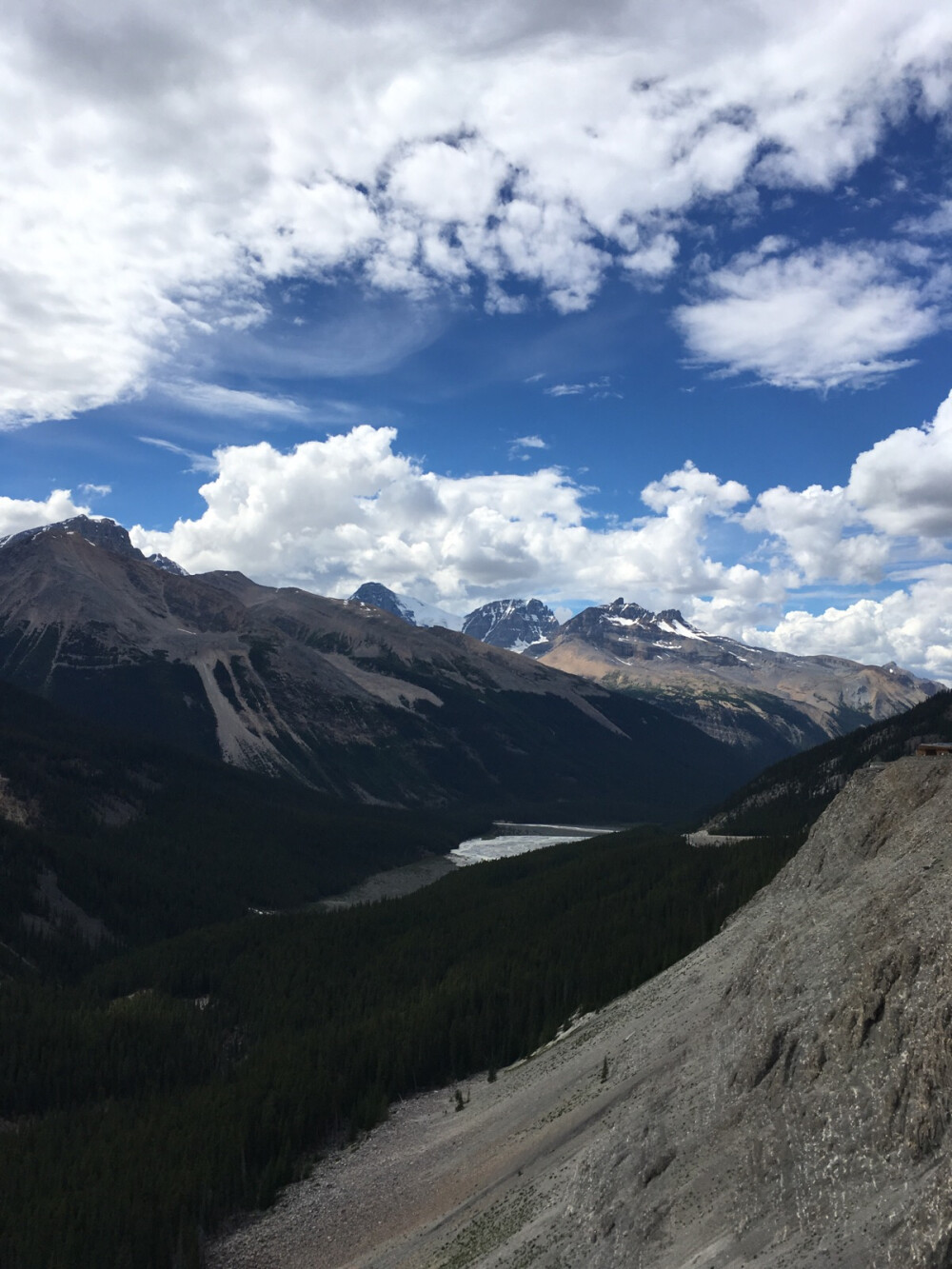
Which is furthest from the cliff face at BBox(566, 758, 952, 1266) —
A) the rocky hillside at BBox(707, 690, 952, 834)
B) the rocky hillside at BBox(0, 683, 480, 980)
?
the rocky hillside at BBox(0, 683, 480, 980)

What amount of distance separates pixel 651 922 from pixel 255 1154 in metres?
49.1

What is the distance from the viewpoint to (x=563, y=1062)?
6888 centimetres

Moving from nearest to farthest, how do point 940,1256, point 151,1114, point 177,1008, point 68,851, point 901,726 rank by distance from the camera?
point 940,1256 < point 151,1114 < point 177,1008 < point 68,851 < point 901,726

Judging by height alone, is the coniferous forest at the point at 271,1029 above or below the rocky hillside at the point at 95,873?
below

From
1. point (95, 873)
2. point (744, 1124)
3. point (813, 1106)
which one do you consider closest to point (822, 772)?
point (95, 873)

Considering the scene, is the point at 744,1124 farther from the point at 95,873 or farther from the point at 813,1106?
the point at 95,873

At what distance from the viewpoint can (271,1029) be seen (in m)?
100

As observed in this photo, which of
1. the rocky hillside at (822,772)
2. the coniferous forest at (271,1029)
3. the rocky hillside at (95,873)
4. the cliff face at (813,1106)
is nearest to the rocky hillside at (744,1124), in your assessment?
the cliff face at (813,1106)

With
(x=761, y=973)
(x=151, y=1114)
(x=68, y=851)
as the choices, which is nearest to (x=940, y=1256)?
(x=761, y=973)

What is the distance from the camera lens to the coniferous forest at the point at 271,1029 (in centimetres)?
6341

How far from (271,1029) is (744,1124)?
71.9 metres

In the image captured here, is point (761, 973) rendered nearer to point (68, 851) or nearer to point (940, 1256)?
point (940, 1256)

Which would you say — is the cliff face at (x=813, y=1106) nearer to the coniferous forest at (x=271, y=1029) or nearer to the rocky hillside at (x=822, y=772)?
the coniferous forest at (x=271, y=1029)

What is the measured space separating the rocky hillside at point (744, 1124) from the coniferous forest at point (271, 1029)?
622 cm
